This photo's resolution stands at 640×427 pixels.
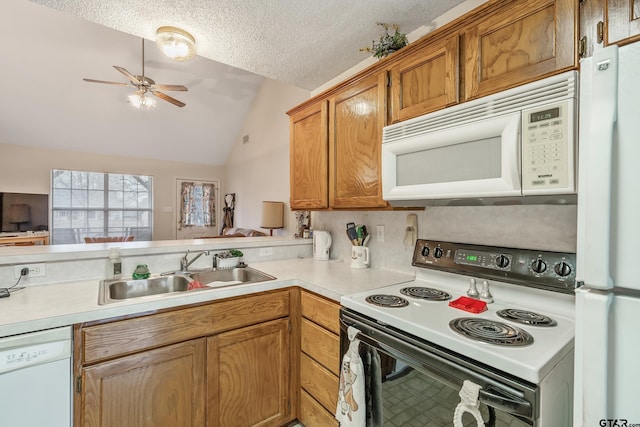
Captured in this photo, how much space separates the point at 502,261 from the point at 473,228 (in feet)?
0.77

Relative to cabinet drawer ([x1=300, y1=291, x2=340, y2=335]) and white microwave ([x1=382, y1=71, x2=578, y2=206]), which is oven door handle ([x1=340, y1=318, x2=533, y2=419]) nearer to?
cabinet drawer ([x1=300, y1=291, x2=340, y2=335])

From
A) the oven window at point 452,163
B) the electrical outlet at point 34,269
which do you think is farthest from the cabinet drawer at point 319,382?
the electrical outlet at point 34,269

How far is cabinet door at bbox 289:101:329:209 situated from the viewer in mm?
1990

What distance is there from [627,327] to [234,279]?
1926 millimetres

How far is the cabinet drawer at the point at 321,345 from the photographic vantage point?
1.45 meters

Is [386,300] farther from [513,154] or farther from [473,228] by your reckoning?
[513,154]

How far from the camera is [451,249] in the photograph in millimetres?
1500

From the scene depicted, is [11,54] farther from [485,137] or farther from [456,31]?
[485,137]

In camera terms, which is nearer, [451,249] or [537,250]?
[537,250]

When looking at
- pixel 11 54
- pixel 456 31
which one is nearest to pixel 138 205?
pixel 11 54

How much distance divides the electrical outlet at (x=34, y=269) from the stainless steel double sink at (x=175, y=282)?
28cm

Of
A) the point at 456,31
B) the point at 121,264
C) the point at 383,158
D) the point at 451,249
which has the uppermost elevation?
the point at 456,31

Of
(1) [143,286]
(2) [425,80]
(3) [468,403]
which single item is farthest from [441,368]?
(1) [143,286]

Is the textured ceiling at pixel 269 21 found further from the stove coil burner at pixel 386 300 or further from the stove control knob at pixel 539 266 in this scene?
the stove coil burner at pixel 386 300
